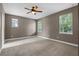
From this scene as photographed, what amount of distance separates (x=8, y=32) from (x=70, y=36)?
3.84m

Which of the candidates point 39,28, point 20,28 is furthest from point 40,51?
point 39,28

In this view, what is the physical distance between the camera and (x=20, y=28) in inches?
217

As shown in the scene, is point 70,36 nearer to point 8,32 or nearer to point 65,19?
point 65,19

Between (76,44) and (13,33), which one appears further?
(13,33)

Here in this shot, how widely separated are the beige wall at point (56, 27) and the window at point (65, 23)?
0.73 ft

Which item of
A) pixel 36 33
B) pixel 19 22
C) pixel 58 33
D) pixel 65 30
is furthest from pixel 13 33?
→ pixel 65 30

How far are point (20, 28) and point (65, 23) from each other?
131 inches

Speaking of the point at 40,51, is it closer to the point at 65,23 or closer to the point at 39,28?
the point at 65,23

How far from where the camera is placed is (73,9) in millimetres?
3604

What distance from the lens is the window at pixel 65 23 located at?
3803 millimetres

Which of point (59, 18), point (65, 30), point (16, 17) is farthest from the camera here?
point (16, 17)

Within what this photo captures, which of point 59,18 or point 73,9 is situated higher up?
point 73,9

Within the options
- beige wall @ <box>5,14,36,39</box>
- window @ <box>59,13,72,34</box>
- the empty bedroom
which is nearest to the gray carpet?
the empty bedroom

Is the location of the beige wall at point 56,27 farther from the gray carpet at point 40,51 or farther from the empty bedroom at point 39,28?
the gray carpet at point 40,51
